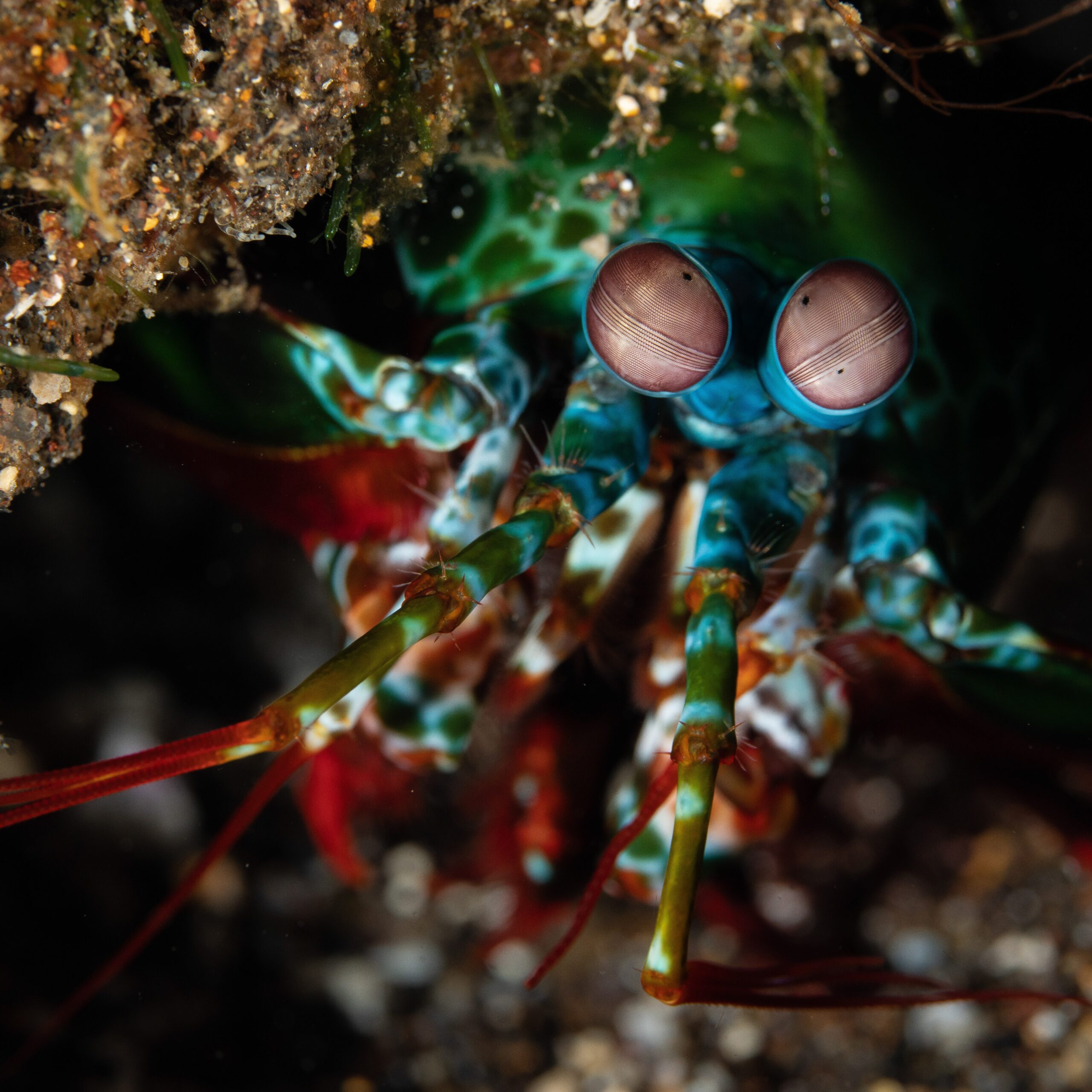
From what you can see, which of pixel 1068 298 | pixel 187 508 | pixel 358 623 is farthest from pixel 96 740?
pixel 1068 298

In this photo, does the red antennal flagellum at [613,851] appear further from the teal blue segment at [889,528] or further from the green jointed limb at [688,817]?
the teal blue segment at [889,528]

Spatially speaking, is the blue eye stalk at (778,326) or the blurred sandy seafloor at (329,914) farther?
the blurred sandy seafloor at (329,914)

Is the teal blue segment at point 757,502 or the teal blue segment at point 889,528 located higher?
the teal blue segment at point 757,502

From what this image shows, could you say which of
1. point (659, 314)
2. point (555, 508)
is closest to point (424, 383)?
point (555, 508)

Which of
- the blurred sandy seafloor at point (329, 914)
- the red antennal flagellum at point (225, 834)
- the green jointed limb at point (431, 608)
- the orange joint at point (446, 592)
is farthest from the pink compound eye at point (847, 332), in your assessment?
the blurred sandy seafloor at point (329, 914)

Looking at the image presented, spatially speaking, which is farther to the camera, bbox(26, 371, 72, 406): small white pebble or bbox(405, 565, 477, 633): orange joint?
bbox(26, 371, 72, 406): small white pebble

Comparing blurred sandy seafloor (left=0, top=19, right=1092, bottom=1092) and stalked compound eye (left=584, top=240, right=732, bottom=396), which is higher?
stalked compound eye (left=584, top=240, right=732, bottom=396)

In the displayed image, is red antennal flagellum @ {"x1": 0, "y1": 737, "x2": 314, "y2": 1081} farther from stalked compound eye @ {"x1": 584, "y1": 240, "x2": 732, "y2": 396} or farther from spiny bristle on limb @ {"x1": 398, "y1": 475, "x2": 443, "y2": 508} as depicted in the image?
stalked compound eye @ {"x1": 584, "y1": 240, "x2": 732, "y2": 396}

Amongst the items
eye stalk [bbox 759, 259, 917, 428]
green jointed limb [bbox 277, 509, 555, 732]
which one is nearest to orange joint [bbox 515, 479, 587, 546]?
green jointed limb [bbox 277, 509, 555, 732]
